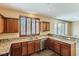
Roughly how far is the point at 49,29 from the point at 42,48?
147cm

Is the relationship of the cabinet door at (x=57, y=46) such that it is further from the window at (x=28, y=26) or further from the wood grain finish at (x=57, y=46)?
the window at (x=28, y=26)

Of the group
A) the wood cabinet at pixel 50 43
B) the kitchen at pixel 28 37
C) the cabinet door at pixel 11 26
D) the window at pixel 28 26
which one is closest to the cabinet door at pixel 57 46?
the kitchen at pixel 28 37

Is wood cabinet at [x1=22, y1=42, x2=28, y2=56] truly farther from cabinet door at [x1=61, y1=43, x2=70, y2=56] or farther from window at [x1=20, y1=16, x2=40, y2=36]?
cabinet door at [x1=61, y1=43, x2=70, y2=56]

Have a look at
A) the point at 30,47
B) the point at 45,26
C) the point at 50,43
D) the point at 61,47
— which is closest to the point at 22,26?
the point at 30,47

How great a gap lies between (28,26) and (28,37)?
2.01ft

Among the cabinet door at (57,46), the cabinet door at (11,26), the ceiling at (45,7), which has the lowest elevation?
the cabinet door at (57,46)

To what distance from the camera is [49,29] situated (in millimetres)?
5379

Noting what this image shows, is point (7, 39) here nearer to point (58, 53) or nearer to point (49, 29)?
Answer: point (58, 53)

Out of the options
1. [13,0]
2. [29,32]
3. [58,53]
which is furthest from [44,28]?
[13,0]

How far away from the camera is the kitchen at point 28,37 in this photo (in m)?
3.15

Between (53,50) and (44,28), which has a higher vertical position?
(44,28)

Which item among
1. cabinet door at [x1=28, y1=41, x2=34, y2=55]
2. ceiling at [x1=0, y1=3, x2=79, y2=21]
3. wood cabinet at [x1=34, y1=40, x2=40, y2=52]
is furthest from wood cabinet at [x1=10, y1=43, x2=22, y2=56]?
ceiling at [x1=0, y1=3, x2=79, y2=21]

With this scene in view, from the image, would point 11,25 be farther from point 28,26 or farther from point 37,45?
point 37,45

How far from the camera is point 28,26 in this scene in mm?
4367
